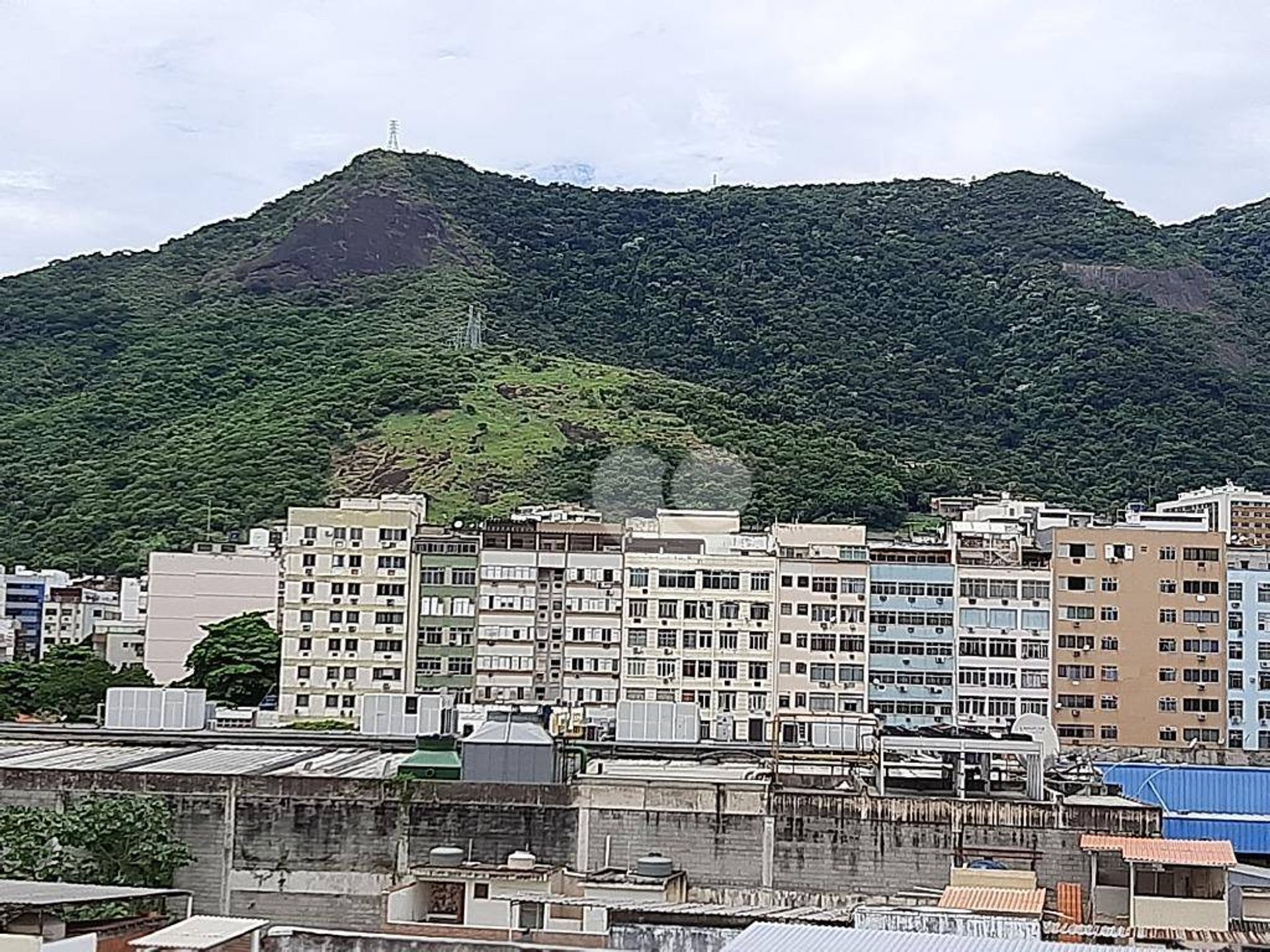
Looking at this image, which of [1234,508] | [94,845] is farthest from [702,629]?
[1234,508]

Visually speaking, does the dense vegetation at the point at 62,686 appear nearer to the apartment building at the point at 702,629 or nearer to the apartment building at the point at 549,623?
the apartment building at the point at 549,623

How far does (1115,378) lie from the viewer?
12175cm

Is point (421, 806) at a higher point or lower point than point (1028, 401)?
lower

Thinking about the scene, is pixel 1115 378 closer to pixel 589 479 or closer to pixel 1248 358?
pixel 1248 358

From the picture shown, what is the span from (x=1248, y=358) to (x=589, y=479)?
70.8 m

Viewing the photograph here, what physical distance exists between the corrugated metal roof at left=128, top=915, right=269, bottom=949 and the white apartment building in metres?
58.0

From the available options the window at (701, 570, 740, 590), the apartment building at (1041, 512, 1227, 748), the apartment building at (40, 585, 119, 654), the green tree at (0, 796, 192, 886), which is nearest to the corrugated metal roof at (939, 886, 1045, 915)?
the green tree at (0, 796, 192, 886)

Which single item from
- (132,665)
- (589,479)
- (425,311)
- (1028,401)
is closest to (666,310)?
(425,311)

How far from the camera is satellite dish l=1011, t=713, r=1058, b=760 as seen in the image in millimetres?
33531

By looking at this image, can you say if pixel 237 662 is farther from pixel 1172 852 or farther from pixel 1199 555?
pixel 1172 852

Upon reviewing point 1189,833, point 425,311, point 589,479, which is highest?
point 425,311

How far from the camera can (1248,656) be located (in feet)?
186

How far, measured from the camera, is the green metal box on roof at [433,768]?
91.0ft

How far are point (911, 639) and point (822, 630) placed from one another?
10.2 feet
